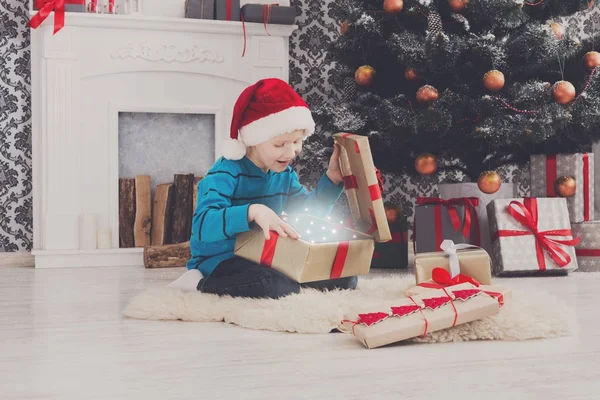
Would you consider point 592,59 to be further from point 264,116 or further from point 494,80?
point 264,116

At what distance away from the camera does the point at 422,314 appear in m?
1.61

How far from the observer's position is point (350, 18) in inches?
127

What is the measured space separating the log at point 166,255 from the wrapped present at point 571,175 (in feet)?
5.41

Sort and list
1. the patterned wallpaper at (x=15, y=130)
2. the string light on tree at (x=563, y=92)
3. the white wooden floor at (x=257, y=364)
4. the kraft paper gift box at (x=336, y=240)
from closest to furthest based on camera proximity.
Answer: the white wooden floor at (x=257, y=364), the kraft paper gift box at (x=336, y=240), the string light on tree at (x=563, y=92), the patterned wallpaper at (x=15, y=130)

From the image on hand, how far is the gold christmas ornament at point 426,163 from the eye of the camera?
3049 mm

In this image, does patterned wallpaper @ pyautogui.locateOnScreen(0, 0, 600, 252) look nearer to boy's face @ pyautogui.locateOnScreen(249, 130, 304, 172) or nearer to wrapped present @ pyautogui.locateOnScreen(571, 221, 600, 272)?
wrapped present @ pyautogui.locateOnScreen(571, 221, 600, 272)

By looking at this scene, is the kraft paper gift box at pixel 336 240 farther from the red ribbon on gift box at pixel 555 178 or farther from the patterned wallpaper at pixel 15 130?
the patterned wallpaper at pixel 15 130

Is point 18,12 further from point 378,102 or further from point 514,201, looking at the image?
point 514,201

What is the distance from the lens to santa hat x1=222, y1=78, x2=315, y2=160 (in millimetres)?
2096

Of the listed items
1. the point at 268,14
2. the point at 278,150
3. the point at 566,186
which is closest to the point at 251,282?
the point at 278,150

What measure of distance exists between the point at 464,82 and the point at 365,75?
437 mm

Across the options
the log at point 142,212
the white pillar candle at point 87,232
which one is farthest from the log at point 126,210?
the white pillar candle at point 87,232

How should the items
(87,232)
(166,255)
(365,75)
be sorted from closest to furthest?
1. (365,75)
2. (166,255)
3. (87,232)

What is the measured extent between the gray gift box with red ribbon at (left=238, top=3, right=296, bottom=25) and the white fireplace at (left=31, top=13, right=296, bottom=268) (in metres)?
0.05
